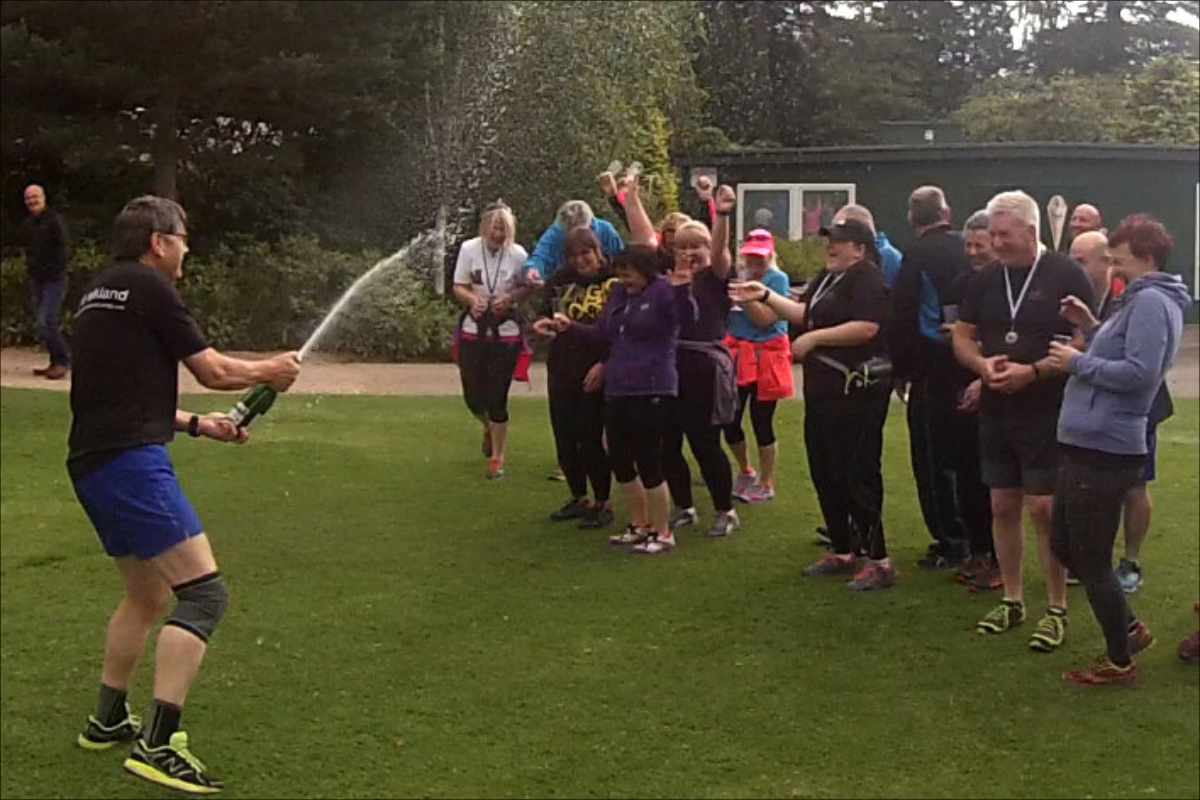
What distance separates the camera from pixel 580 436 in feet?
28.5

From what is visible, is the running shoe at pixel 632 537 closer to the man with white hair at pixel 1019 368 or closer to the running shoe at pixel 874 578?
the running shoe at pixel 874 578

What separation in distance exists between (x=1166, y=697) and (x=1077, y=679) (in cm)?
35

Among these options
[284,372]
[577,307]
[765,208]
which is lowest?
[577,307]

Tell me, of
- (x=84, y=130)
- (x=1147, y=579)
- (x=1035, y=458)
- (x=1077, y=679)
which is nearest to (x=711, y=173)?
(x=1035, y=458)

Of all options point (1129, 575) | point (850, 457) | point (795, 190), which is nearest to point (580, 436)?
point (850, 457)

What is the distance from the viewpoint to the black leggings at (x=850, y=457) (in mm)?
6254

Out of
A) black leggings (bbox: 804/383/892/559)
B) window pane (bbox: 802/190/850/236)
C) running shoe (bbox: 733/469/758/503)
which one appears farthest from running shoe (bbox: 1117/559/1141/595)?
window pane (bbox: 802/190/850/236)

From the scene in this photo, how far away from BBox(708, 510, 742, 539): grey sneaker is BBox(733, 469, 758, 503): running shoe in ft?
2.91

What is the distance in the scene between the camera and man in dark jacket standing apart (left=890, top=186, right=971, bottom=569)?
5527 millimetres

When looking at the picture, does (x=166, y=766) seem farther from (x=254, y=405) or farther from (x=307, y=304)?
(x=307, y=304)

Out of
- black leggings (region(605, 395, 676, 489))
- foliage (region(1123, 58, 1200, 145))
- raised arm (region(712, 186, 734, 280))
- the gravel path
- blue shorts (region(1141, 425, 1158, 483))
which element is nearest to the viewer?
raised arm (region(712, 186, 734, 280))

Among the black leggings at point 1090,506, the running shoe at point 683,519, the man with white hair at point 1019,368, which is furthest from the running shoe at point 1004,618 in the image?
the running shoe at point 683,519

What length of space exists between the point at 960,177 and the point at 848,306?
2.49 ft

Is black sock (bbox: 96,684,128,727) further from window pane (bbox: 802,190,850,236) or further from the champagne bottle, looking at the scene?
window pane (bbox: 802,190,850,236)
